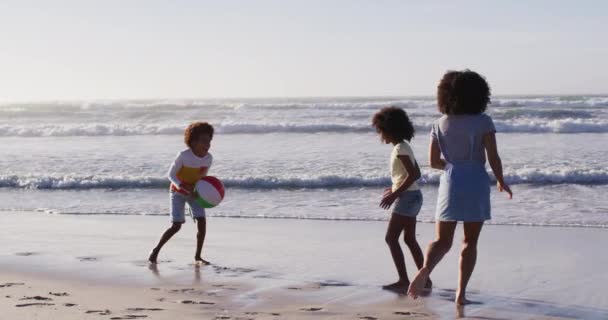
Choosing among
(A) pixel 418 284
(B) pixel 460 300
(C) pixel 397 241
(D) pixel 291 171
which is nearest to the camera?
(A) pixel 418 284

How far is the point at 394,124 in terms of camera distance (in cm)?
628

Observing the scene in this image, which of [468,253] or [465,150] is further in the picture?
[468,253]

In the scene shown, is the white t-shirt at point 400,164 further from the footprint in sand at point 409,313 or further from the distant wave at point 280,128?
the distant wave at point 280,128

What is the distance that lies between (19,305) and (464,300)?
2.94m

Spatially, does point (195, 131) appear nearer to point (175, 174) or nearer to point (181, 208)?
point (175, 174)

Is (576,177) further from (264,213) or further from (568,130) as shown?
(568,130)

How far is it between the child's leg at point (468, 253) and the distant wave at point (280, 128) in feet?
63.5

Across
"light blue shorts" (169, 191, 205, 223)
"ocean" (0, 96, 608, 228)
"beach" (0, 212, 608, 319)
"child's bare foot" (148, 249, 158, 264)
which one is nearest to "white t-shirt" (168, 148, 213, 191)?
"light blue shorts" (169, 191, 205, 223)

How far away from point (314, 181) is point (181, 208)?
5.72 meters

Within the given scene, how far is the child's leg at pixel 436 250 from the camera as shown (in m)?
5.53

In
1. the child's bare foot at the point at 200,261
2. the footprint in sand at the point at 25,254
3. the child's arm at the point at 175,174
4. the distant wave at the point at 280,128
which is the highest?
the child's arm at the point at 175,174

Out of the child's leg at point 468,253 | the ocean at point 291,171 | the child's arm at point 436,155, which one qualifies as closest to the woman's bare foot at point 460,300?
the child's leg at point 468,253

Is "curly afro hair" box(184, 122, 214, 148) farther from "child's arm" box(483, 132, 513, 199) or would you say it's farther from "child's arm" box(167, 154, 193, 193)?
"child's arm" box(483, 132, 513, 199)

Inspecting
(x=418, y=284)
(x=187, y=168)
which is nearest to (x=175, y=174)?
(x=187, y=168)
